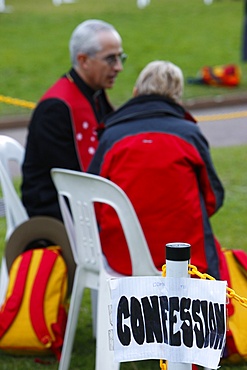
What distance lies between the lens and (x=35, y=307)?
15.0 feet

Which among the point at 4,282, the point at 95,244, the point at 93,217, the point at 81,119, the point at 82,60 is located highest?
the point at 82,60

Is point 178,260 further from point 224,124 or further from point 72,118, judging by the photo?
point 224,124

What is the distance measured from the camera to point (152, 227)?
4.08 meters

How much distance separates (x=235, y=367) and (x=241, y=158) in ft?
18.4

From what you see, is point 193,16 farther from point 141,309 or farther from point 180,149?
point 141,309

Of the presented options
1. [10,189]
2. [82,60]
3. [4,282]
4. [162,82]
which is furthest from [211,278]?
[82,60]

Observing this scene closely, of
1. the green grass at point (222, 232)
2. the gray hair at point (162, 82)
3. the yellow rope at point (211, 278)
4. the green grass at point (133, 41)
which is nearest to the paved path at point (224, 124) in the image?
the green grass at point (133, 41)

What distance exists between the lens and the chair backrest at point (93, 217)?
3912mm

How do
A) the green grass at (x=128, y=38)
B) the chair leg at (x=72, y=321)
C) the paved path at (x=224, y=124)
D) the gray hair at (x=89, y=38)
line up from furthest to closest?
1. the green grass at (x=128, y=38)
2. the paved path at (x=224, y=124)
3. the gray hair at (x=89, y=38)
4. the chair leg at (x=72, y=321)

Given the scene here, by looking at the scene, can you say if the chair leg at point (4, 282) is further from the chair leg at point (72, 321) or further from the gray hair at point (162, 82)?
the gray hair at point (162, 82)

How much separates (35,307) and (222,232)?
2.69 meters

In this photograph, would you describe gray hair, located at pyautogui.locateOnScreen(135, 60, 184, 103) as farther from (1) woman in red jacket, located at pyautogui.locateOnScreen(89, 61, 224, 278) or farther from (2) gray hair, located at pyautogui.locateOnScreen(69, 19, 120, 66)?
(2) gray hair, located at pyautogui.locateOnScreen(69, 19, 120, 66)

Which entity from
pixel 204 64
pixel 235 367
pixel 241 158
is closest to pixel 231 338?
pixel 235 367

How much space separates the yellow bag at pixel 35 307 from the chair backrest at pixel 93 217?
367 millimetres
